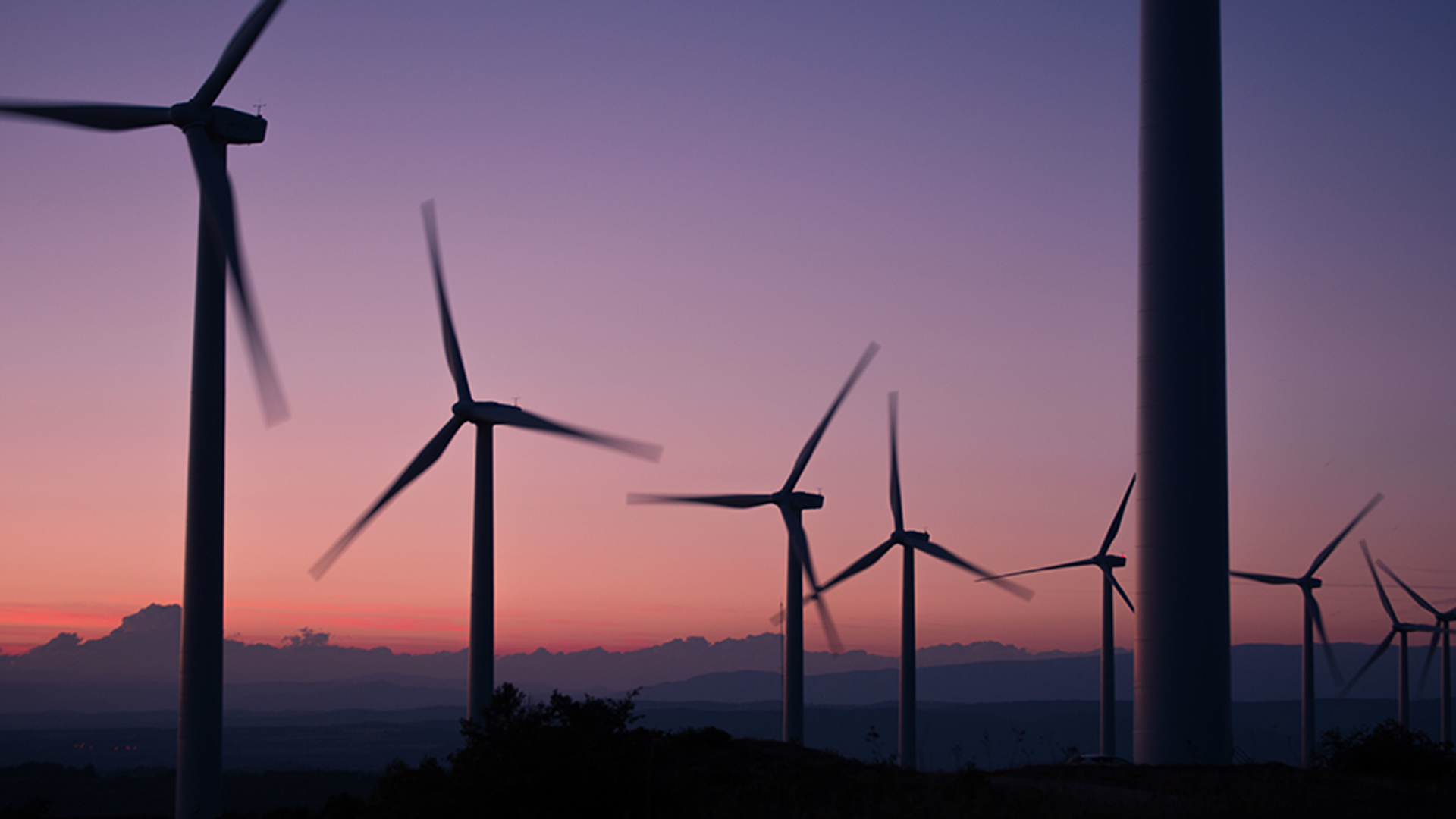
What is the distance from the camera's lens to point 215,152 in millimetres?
41000

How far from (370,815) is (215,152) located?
2359 centimetres

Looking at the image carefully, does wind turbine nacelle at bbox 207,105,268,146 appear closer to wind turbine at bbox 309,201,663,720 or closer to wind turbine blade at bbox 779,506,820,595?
wind turbine at bbox 309,201,663,720

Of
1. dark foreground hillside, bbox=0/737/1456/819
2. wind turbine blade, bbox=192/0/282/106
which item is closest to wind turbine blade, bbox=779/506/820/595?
dark foreground hillside, bbox=0/737/1456/819

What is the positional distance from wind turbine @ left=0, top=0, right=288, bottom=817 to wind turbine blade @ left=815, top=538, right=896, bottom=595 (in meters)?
44.1

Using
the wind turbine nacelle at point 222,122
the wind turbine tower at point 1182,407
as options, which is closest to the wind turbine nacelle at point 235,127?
the wind turbine nacelle at point 222,122

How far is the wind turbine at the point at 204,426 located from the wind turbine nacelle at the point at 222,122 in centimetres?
4

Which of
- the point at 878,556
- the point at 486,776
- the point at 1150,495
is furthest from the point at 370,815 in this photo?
the point at 878,556

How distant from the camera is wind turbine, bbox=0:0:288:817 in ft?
119

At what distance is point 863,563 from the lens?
8150cm

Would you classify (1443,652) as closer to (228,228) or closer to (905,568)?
(905,568)

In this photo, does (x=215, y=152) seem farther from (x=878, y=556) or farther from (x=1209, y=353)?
(x=878, y=556)

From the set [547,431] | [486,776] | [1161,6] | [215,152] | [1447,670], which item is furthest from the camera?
[1447,670]

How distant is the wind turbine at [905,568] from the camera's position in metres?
79.6

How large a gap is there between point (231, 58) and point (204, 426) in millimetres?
13571
